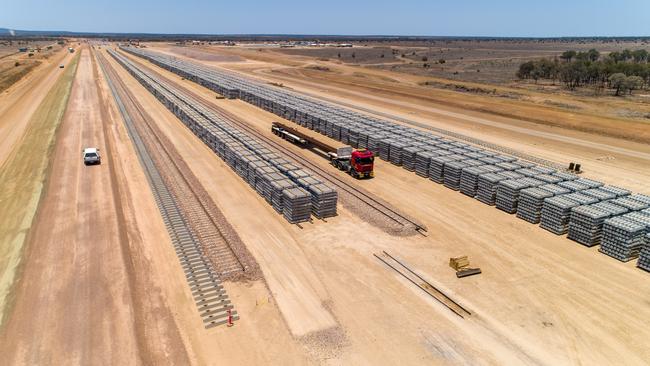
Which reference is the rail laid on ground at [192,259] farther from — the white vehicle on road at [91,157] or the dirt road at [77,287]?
the white vehicle on road at [91,157]

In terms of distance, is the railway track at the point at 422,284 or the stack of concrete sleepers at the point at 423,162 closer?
the railway track at the point at 422,284

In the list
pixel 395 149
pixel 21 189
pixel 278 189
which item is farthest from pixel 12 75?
pixel 278 189

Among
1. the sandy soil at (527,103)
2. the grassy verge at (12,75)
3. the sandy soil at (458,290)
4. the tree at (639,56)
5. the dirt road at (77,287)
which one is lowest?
the sandy soil at (458,290)

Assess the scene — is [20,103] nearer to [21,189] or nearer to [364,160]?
[21,189]

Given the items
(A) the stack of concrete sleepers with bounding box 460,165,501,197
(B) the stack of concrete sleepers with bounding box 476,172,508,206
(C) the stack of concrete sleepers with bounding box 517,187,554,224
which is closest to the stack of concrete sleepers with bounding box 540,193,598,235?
(C) the stack of concrete sleepers with bounding box 517,187,554,224

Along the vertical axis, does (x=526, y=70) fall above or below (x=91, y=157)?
above

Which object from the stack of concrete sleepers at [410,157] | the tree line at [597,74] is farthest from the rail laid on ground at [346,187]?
the tree line at [597,74]
